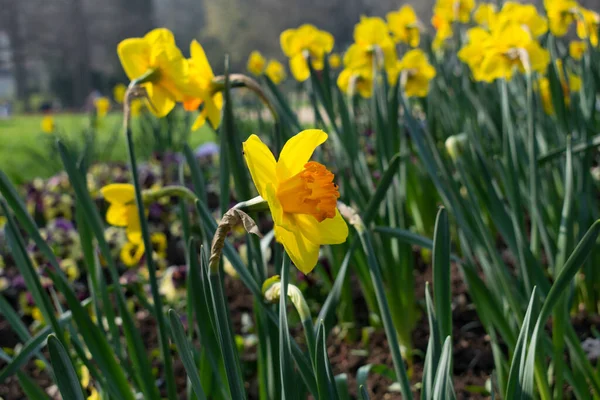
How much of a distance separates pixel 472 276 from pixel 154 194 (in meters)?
0.59

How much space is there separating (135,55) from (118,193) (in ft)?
0.83

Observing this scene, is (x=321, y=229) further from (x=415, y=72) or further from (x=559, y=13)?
(x=559, y=13)

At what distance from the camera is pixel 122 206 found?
3.74ft

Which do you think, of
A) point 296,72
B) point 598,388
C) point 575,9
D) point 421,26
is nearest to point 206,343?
point 598,388

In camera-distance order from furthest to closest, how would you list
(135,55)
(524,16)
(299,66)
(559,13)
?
(299,66) < (559,13) < (524,16) < (135,55)

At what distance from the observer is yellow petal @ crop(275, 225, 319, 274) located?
2.10ft

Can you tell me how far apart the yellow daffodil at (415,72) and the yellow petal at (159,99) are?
41.5 inches

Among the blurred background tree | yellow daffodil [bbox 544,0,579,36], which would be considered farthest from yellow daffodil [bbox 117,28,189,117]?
the blurred background tree

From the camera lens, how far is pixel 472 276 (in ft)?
3.64

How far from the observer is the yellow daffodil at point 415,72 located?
77.4 inches

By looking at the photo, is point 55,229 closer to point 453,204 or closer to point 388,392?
point 388,392

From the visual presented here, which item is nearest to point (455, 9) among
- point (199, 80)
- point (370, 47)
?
point (370, 47)

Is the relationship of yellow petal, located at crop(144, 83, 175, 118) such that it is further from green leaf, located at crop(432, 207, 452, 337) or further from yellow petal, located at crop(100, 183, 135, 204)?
green leaf, located at crop(432, 207, 452, 337)

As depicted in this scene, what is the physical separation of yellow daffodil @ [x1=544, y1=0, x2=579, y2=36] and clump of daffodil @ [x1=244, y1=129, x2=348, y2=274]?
1560 millimetres
